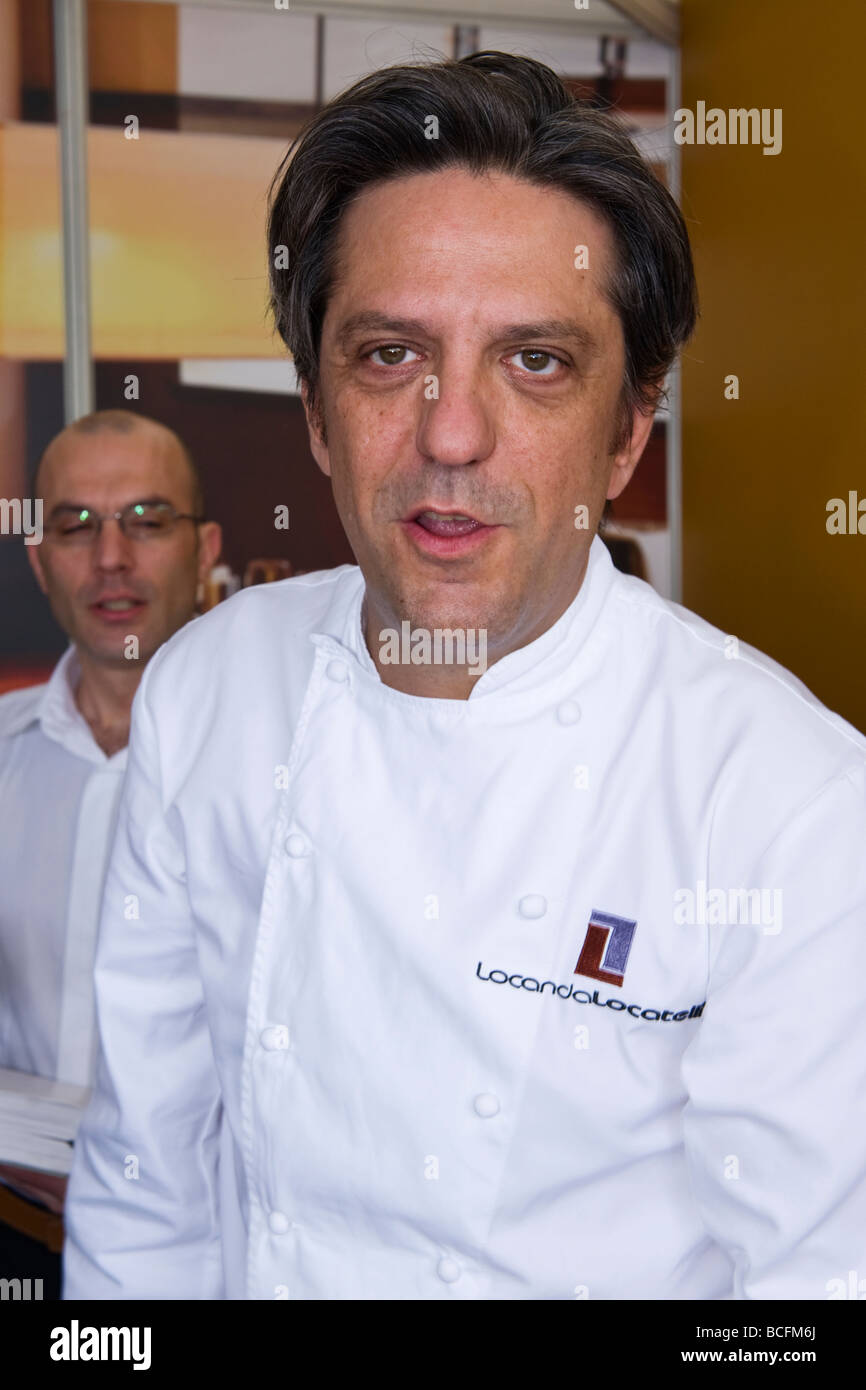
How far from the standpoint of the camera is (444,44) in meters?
2.41

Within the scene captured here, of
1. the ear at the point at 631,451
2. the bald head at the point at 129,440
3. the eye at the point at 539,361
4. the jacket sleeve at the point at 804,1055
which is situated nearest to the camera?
the jacket sleeve at the point at 804,1055

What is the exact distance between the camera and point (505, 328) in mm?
1040

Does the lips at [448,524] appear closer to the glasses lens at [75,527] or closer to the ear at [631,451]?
the ear at [631,451]

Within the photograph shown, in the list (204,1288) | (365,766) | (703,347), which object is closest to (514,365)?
(365,766)

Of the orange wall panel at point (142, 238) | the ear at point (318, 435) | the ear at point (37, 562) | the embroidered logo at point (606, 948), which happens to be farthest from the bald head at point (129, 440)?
the embroidered logo at point (606, 948)

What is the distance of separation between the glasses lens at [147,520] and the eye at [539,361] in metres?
1.22

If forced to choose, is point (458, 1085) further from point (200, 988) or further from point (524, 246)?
point (524, 246)

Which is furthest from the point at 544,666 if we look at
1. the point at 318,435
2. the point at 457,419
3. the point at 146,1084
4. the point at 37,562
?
the point at 37,562

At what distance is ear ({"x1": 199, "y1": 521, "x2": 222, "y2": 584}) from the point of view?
230 centimetres

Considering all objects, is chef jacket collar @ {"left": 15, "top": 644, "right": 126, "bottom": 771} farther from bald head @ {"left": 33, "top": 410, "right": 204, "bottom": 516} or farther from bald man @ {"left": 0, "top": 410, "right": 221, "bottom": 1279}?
bald head @ {"left": 33, "top": 410, "right": 204, "bottom": 516}

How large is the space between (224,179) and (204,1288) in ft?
6.33

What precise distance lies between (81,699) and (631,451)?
128 centimetres

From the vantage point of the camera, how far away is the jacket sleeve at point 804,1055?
960 mm

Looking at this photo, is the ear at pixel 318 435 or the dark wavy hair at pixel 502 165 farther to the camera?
the ear at pixel 318 435
